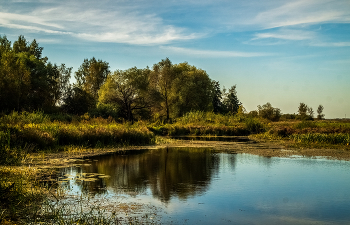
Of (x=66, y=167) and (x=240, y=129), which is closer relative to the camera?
(x=66, y=167)

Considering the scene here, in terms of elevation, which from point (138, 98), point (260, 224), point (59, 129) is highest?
point (138, 98)

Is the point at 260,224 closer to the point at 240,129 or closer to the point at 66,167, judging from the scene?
the point at 66,167

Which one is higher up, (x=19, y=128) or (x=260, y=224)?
(x=19, y=128)

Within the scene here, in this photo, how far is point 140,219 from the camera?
705 cm

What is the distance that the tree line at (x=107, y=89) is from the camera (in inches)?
1452

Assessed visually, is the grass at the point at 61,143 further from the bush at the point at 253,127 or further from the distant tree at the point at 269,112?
the distant tree at the point at 269,112

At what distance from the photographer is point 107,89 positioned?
45438 millimetres

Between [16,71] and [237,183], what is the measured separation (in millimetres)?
32563

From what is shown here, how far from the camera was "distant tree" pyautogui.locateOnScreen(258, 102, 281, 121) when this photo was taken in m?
54.9

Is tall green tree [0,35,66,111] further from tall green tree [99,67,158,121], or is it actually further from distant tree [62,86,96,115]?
tall green tree [99,67,158,121]

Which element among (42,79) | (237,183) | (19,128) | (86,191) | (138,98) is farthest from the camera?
(138,98)

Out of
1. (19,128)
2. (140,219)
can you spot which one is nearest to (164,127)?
(19,128)

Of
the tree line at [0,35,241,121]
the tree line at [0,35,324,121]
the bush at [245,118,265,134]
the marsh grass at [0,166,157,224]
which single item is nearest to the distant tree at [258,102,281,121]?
the tree line at [0,35,324,121]

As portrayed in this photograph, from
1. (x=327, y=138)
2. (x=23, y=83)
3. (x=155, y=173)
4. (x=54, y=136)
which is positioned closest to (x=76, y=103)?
(x=23, y=83)
